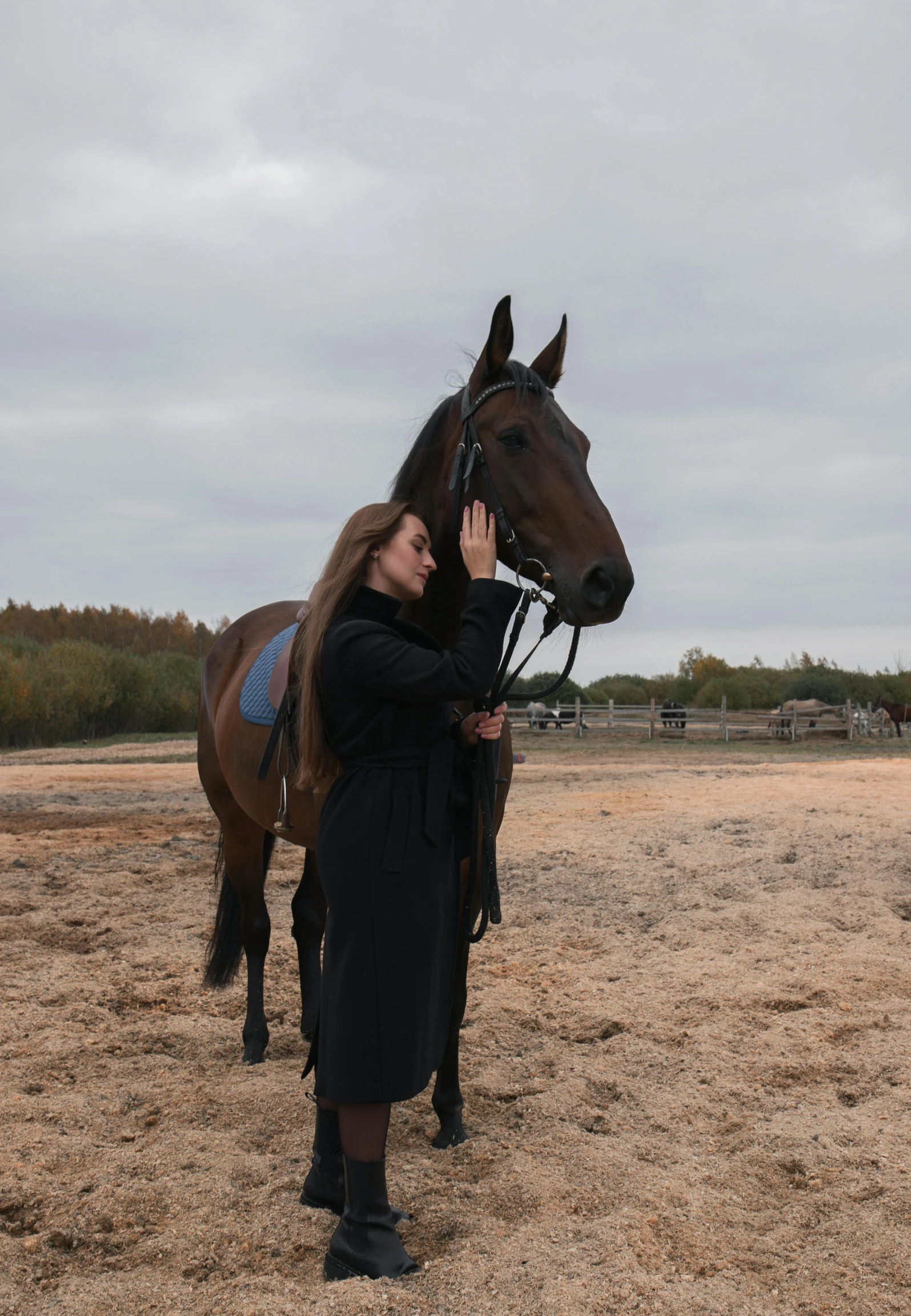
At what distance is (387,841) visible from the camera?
6.56ft

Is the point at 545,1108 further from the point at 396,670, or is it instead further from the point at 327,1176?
the point at 396,670

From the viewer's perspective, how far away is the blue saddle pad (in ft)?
10.7

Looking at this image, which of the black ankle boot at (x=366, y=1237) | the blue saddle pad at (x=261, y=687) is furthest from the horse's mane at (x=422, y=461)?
the black ankle boot at (x=366, y=1237)

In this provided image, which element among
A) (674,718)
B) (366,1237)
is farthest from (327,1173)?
(674,718)

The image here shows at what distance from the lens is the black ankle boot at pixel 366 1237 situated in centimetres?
192

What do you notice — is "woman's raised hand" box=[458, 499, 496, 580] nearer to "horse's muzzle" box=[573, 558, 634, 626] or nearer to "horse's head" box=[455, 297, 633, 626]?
"horse's head" box=[455, 297, 633, 626]

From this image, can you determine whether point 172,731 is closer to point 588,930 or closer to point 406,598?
point 588,930

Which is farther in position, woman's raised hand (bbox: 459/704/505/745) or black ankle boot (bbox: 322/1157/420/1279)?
woman's raised hand (bbox: 459/704/505/745)

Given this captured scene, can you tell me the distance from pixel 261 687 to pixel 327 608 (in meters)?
1.34

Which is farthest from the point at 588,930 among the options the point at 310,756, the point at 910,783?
the point at 910,783

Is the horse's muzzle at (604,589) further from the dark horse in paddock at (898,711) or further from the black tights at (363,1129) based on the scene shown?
the dark horse in paddock at (898,711)

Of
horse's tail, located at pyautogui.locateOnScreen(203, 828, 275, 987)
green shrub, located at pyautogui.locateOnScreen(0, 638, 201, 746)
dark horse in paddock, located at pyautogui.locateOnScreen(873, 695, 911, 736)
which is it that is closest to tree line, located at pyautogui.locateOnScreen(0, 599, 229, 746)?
green shrub, located at pyautogui.locateOnScreen(0, 638, 201, 746)

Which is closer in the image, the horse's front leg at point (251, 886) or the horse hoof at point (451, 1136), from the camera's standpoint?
the horse hoof at point (451, 1136)

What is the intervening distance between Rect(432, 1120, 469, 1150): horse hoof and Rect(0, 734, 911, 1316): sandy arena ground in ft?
0.20
